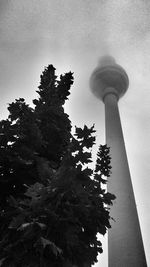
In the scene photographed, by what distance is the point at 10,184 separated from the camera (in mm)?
5078

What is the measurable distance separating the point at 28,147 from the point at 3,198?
0.99 m

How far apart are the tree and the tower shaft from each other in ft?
33.5

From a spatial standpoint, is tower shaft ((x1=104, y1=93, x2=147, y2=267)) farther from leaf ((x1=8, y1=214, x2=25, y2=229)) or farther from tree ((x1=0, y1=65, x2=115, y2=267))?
leaf ((x1=8, y1=214, x2=25, y2=229))

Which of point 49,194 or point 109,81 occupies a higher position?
point 109,81

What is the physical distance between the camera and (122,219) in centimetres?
1803

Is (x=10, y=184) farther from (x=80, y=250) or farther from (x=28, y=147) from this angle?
(x=80, y=250)

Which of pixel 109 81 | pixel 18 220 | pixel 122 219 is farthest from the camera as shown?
pixel 109 81

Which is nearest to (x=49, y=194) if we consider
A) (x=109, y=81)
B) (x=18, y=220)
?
(x=18, y=220)

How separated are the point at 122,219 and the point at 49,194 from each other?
15460 mm

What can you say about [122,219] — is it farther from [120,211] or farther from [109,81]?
[109,81]

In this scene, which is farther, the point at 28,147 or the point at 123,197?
the point at 123,197

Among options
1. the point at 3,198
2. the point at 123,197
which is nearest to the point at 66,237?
the point at 3,198

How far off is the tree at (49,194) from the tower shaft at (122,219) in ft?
33.5

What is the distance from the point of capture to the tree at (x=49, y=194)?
3516 mm
